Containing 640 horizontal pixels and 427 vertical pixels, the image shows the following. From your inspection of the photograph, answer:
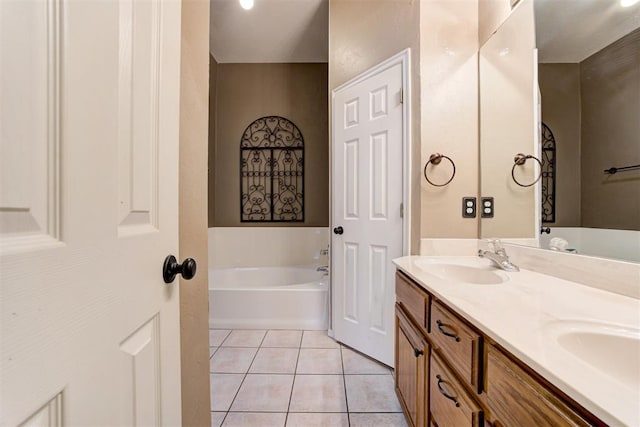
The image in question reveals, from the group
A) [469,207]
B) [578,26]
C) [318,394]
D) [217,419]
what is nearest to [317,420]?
[318,394]

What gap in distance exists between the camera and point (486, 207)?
158cm

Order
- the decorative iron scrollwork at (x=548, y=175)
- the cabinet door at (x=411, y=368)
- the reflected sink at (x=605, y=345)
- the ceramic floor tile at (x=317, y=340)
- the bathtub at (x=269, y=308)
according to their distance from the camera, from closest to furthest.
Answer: the reflected sink at (x=605, y=345), the cabinet door at (x=411, y=368), the decorative iron scrollwork at (x=548, y=175), the ceramic floor tile at (x=317, y=340), the bathtub at (x=269, y=308)

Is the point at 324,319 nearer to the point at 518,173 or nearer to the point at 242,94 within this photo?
the point at 518,173

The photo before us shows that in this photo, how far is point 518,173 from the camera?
1.40 meters

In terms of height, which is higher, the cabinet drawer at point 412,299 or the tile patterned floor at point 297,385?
the cabinet drawer at point 412,299

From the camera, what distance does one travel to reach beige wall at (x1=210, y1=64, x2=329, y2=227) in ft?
10.8

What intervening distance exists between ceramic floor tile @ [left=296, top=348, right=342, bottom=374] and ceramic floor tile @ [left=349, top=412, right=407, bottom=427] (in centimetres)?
39

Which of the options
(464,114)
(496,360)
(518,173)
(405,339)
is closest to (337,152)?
(464,114)

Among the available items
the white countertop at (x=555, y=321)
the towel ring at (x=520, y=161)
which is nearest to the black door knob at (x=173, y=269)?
the white countertop at (x=555, y=321)

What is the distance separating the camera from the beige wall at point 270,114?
3.29m

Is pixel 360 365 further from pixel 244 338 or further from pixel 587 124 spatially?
pixel 587 124

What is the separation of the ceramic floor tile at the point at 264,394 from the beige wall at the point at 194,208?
0.50m

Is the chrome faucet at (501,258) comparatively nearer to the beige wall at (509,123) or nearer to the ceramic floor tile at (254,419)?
the beige wall at (509,123)

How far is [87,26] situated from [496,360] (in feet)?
3.30
